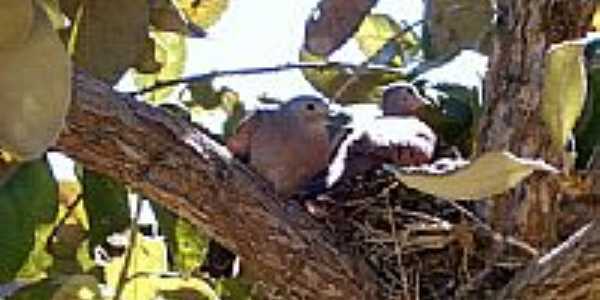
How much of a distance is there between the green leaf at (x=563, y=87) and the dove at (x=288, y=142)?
1.54 ft

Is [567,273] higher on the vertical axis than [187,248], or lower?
higher

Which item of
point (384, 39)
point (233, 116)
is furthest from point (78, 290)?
point (384, 39)

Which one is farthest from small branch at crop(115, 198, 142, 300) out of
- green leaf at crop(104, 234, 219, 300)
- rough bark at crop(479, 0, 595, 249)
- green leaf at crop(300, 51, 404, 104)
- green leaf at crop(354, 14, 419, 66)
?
green leaf at crop(354, 14, 419, 66)

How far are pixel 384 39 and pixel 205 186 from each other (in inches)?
32.0

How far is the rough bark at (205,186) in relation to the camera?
1207 millimetres

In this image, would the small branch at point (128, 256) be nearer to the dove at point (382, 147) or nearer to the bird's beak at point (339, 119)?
the dove at point (382, 147)

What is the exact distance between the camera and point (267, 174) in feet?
4.79

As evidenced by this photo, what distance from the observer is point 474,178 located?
897mm

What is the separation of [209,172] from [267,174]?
0.71 ft

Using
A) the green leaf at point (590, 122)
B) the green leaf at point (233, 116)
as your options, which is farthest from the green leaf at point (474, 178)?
the green leaf at point (233, 116)

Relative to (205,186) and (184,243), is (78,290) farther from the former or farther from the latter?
(184,243)

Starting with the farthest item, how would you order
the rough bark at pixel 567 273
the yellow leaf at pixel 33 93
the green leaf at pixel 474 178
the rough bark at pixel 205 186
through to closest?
the rough bark at pixel 205 186 → the rough bark at pixel 567 273 → the green leaf at pixel 474 178 → the yellow leaf at pixel 33 93

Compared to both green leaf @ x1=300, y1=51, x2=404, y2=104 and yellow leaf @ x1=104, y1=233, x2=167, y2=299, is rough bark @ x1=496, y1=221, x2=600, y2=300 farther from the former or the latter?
green leaf @ x1=300, y1=51, x2=404, y2=104

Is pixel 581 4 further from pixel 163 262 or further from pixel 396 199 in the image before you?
pixel 163 262
